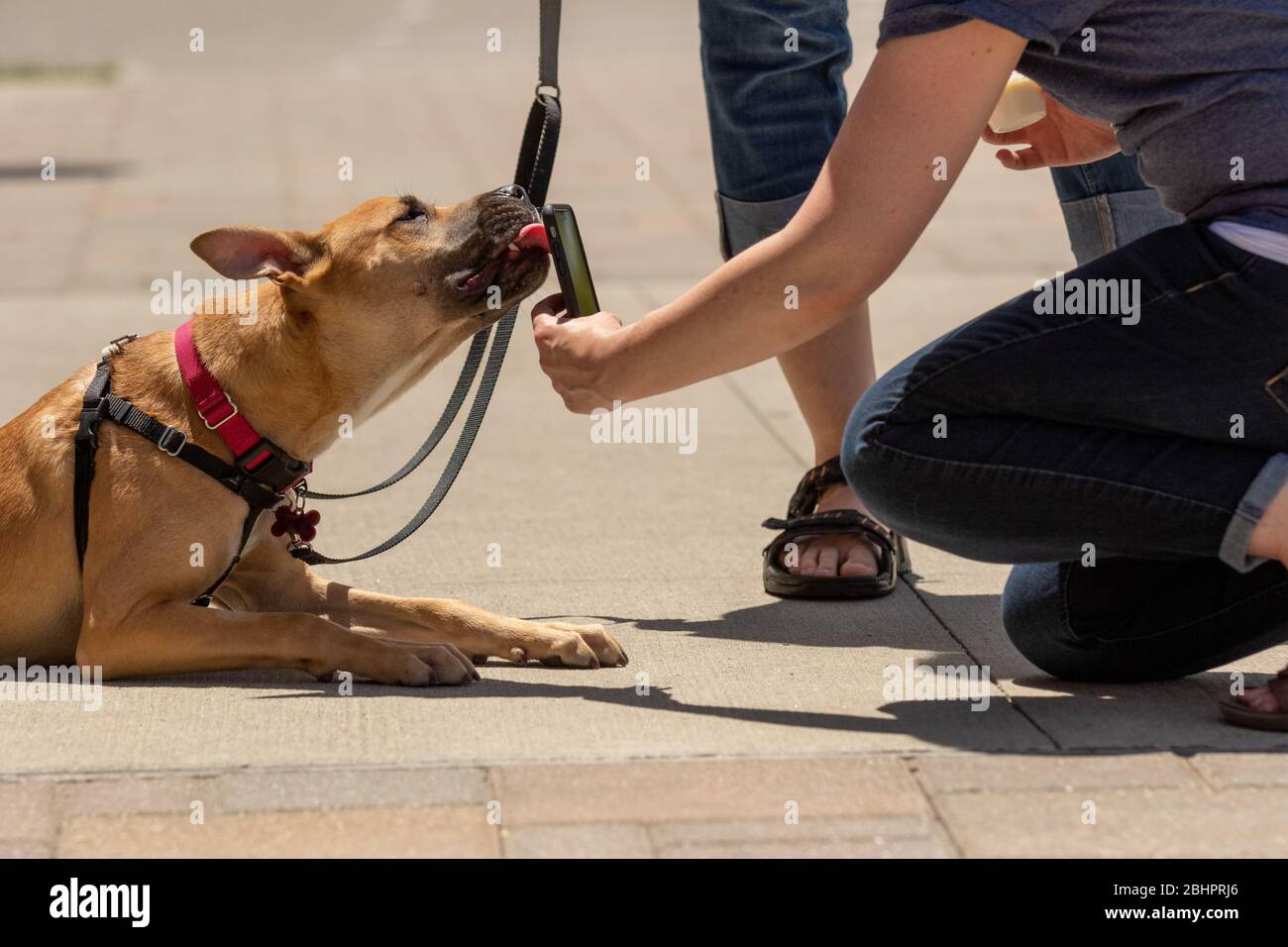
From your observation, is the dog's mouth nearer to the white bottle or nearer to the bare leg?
the bare leg

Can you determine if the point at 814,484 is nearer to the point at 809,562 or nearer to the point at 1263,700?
the point at 809,562

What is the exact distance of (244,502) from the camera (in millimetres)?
3844

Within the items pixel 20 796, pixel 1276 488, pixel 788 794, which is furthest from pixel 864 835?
pixel 20 796

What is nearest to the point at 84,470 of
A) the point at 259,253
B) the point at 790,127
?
the point at 259,253

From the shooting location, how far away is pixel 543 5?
4227 millimetres

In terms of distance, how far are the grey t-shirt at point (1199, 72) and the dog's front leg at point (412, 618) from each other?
1416 millimetres

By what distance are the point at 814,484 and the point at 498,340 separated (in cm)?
89

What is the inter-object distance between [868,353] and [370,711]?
1768 mm

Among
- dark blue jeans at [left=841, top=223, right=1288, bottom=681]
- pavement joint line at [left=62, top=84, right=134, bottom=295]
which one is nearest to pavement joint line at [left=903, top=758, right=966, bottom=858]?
dark blue jeans at [left=841, top=223, right=1288, bottom=681]

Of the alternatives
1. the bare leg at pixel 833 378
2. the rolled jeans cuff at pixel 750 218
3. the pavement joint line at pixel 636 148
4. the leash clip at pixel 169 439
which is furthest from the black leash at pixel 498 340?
the pavement joint line at pixel 636 148

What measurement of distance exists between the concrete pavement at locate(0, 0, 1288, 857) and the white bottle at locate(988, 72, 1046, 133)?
1107 mm

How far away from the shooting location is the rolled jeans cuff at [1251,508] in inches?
124

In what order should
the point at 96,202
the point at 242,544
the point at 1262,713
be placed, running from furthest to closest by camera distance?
the point at 96,202 < the point at 242,544 < the point at 1262,713

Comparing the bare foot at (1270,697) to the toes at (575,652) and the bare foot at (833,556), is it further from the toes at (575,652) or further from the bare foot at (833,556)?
the toes at (575,652)
